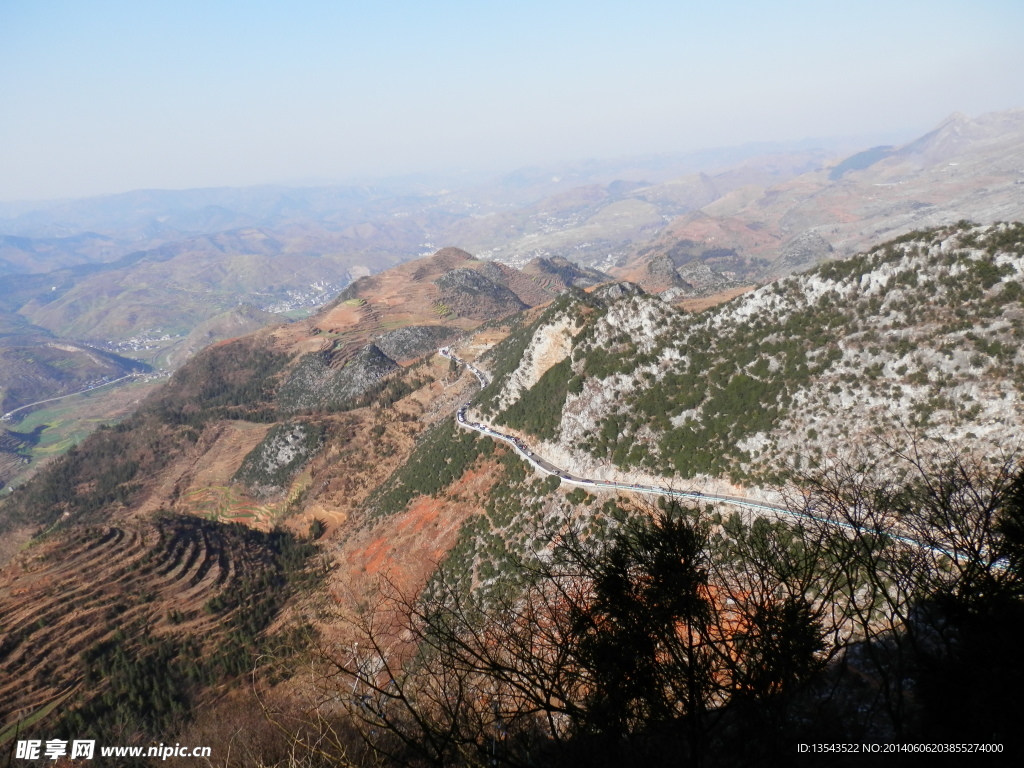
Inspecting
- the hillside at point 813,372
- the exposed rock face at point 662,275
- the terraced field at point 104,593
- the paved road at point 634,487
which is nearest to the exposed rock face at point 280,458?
the terraced field at point 104,593

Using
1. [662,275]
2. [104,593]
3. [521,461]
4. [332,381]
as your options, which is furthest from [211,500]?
[662,275]

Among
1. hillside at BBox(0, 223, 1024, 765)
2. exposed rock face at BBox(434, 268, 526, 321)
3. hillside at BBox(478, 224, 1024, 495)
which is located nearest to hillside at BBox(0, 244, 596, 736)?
hillside at BBox(0, 223, 1024, 765)

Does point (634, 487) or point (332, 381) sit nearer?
point (634, 487)

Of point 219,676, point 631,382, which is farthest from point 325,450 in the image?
point 631,382

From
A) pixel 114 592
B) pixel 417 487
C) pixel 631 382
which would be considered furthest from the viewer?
pixel 417 487

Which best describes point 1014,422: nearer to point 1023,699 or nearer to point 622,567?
point 1023,699

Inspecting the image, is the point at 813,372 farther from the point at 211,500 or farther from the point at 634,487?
the point at 211,500

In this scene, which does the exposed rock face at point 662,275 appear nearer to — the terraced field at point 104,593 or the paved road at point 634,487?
the paved road at point 634,487
